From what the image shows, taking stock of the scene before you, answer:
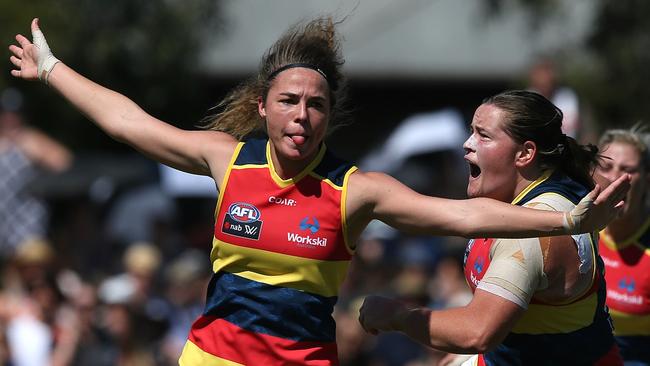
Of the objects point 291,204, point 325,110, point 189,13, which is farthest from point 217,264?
point 189,13

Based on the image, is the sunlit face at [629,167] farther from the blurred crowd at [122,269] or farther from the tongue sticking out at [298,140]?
the blurred crowd at [122,269]

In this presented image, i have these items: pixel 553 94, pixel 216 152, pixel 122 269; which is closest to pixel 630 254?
pixel 216 152

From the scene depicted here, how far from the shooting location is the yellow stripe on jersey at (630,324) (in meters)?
5.97

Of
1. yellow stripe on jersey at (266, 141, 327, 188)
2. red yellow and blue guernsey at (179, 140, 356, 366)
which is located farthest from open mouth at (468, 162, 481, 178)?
yellow stripe on jersey at (266, 141, 327, 188)

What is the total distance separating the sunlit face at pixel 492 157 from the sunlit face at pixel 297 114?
1.87 feet

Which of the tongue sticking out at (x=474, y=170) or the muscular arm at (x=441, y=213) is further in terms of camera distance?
the tongue sticking out at (x=474, y=170)

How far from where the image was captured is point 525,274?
4613 mm

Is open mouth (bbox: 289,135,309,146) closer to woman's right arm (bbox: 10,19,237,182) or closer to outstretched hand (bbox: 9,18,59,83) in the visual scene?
woman's right arm (bbox: 10,19,237,182)

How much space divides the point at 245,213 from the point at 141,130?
1.80ft

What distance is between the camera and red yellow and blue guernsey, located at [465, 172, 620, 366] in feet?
15.9

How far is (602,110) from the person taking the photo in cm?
1172

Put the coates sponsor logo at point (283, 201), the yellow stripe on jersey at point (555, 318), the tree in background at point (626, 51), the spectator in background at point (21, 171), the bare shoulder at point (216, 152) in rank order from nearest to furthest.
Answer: the yellow stripe on jersey at point (555, 318), the coates sponsor logo at point (283, 201), the bare shoulder at point (216, 152), the tree in background at point (626, 51), the spectator in background at point (21, 171)

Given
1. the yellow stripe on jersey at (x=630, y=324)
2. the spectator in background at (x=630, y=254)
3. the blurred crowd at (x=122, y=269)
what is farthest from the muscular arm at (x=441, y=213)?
the blurred crowd at (x=122, y=269)

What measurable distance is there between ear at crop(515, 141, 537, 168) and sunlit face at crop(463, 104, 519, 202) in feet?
0.05
